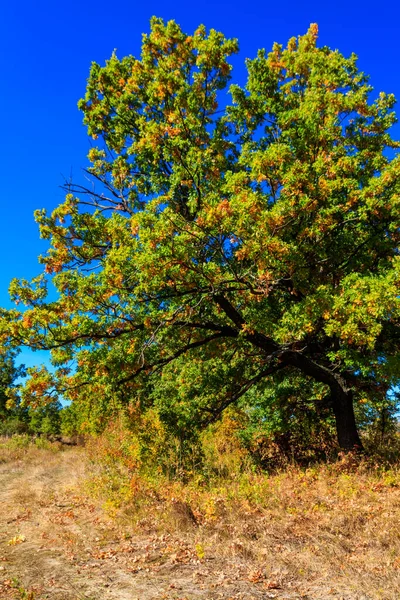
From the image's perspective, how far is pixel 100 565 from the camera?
6.96 meters

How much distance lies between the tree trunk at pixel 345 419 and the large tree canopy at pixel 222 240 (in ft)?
0.15

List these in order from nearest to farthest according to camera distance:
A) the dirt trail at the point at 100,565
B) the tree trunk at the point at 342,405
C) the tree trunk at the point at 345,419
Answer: the dirt trail at the point at 100,565, the tree trunk at the point at 342,405, the tree trunk at the point at 345,419

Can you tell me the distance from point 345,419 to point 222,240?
7.25 meters

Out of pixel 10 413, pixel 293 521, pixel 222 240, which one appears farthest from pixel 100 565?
pixel 10 413

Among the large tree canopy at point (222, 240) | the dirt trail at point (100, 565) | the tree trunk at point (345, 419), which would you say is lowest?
the dirt trail at point (100, 565)

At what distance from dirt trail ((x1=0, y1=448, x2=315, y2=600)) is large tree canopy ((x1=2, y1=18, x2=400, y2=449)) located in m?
3.05

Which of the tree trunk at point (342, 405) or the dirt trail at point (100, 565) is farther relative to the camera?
the tree trunk at point (342, 405)

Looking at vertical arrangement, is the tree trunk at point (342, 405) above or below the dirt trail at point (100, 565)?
above

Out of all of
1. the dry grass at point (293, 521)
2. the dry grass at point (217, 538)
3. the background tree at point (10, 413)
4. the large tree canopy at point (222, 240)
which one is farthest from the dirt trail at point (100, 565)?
the background tree at point (10, 413)

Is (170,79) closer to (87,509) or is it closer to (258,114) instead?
(258,114)

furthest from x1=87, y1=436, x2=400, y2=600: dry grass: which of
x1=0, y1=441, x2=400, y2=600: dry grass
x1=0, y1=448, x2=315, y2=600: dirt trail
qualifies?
x1=0, y1=448, x2=315, y2=600: dirt trail

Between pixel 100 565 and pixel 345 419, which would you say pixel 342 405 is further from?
pixel 100 565

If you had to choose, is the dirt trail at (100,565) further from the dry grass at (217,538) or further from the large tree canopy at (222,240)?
the large tree canopy at (222,240)

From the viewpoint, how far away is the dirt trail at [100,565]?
567 centimetres
